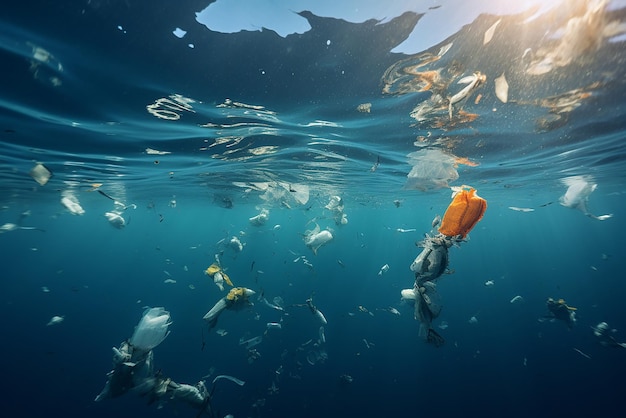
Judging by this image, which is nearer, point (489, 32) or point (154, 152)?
point (489, 32)

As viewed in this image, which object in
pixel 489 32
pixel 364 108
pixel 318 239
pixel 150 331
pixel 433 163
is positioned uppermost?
pixel 489 32

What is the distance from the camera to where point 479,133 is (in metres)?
10.9

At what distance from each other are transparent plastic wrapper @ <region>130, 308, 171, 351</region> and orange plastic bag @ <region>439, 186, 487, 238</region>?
16.2ft

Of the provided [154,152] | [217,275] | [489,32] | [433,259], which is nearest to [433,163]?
[489,32]

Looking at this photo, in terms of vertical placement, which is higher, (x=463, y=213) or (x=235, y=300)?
(x=463, y=213)

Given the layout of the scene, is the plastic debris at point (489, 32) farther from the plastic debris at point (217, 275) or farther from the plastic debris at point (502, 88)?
the plastic debris at point (217, 275)

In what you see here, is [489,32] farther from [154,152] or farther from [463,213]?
[154,152]

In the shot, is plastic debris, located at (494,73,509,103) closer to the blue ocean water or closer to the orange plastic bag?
the blue ocean water

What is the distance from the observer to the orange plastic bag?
125 inches

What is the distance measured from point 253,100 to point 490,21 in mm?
5761

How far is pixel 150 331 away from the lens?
4875 millimetres

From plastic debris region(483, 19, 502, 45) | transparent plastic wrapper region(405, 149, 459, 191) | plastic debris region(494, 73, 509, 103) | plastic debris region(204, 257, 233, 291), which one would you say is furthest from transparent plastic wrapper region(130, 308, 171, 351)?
transparent plastic wrapper region(405, 149, 459, 191)

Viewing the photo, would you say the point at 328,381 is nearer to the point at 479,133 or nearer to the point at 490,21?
the point at 479,133

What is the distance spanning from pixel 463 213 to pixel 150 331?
526cm
